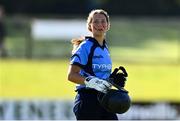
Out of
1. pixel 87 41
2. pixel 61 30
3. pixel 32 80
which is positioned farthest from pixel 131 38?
pixel 87 41

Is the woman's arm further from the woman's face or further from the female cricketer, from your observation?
the woman's face

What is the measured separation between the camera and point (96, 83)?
296 inches

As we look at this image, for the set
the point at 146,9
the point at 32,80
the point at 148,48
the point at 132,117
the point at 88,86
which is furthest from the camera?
the point at 146,9

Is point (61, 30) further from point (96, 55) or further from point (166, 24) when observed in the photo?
point (96, 55)

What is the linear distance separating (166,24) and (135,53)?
118 cm

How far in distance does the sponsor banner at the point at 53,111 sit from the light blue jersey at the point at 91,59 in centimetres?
627

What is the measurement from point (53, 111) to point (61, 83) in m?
1.70

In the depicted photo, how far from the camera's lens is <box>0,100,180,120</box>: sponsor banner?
1408 cm

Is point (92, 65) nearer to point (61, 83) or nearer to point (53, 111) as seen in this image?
point (53, 111)

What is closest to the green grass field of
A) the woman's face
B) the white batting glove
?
the woman's face

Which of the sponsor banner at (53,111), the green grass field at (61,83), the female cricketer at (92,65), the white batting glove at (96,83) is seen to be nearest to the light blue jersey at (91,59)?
the female cricketer at (92,65)

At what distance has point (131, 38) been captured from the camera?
2020 centimetres

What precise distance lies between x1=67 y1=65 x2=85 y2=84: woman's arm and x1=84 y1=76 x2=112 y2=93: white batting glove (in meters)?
0.05

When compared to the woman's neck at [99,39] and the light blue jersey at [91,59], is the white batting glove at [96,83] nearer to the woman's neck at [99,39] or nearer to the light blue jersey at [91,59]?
the light blue jersey at [91,59]
